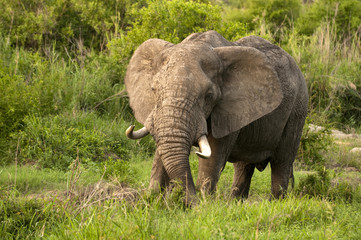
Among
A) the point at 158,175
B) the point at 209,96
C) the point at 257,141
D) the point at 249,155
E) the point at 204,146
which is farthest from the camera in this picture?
the point at 249,155

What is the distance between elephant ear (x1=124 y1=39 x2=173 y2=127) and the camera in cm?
543

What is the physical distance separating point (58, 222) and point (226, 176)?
406cm

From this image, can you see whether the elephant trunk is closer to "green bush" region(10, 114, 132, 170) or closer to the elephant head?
the elephant head

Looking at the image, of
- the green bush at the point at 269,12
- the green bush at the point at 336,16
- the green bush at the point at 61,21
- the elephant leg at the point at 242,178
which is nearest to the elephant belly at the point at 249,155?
the elephant leg at the point at 242,178

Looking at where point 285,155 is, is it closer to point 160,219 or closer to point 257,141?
point 257,141

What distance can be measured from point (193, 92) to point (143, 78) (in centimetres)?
99

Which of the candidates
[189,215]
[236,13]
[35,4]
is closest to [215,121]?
[189,215]

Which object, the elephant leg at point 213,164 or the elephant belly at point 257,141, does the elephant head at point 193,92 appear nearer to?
the elephant leg at point 213,164

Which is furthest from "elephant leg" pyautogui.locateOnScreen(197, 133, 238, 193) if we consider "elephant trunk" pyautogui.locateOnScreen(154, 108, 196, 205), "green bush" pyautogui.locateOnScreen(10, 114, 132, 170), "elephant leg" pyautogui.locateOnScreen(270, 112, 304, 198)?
"green bush" pyautogui.locateOnScreen(10, 114, 132, 170)

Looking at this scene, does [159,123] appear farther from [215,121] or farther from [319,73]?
[319,73]

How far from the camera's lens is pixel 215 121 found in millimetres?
5277

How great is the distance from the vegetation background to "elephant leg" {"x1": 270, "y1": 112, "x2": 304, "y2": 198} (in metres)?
0.31

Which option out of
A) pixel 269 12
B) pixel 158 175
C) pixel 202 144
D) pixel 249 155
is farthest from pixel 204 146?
pixel 269 12

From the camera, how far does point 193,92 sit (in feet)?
15.9
